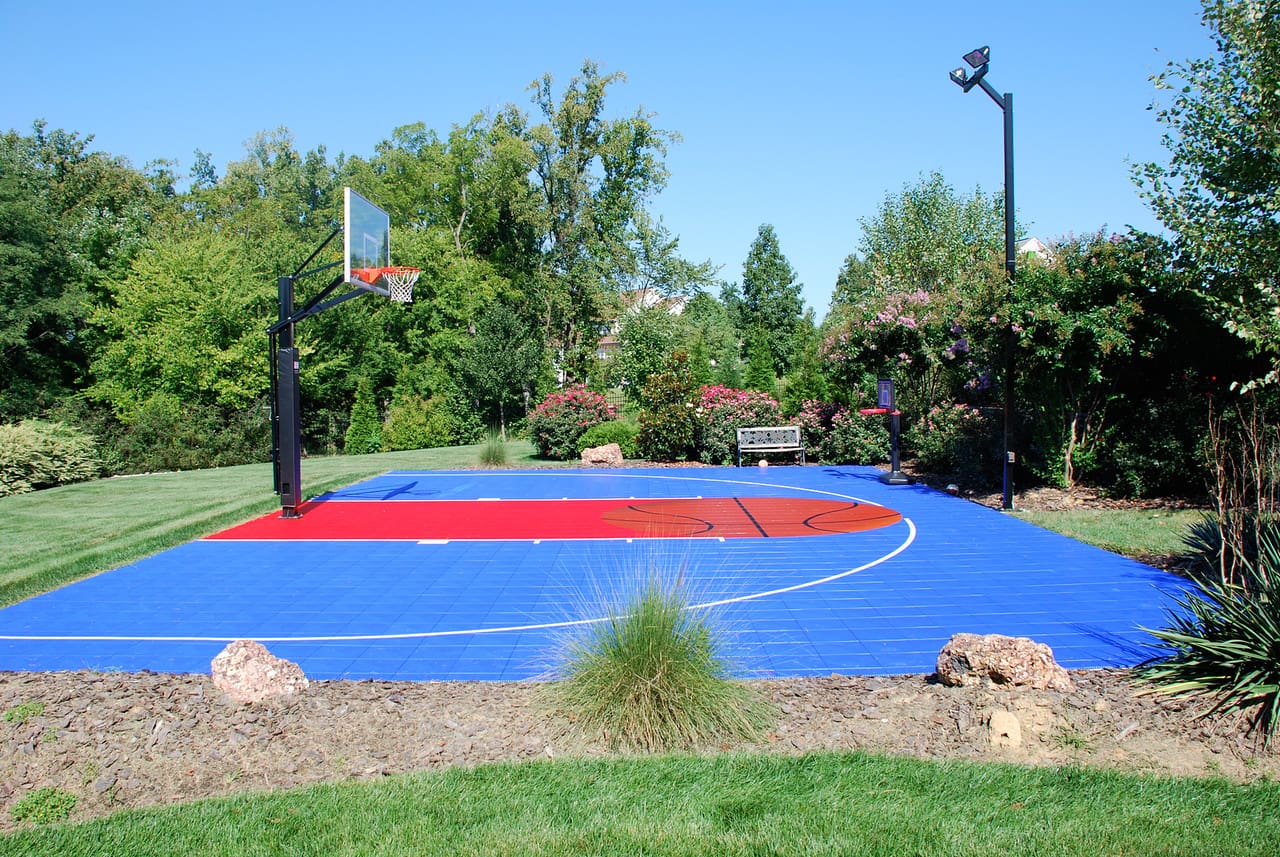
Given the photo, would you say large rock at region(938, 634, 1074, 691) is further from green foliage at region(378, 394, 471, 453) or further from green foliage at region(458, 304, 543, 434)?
green foliage at region(378, 394, 471, 453)

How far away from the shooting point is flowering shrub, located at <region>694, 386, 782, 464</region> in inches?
821

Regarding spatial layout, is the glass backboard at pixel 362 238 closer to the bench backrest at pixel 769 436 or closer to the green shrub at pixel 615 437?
the green shrub at pixel 615 437

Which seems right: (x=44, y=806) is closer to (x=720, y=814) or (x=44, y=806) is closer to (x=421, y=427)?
(x=720, y=814)

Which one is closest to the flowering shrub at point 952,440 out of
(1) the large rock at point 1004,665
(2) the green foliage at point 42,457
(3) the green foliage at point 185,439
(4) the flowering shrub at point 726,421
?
(4) the flowering shrub at point 726,421

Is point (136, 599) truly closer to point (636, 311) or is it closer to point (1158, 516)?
point (1158, 516)

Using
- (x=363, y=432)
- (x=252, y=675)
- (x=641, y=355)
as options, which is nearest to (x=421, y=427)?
(x=363, y=432)

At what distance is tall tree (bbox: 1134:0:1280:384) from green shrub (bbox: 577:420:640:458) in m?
12.6

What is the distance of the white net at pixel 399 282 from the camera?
14.6 meters

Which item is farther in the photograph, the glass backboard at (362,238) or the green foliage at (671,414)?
the green foliage at (671,414)

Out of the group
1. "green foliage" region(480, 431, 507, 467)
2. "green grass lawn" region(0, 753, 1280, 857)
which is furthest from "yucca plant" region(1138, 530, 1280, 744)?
"green foliage" region(480, 431, 507, 467)

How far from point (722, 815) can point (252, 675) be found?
3.01 metres

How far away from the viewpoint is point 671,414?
20891mm

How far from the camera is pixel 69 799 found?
13.6ft

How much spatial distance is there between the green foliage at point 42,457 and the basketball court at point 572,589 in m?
6.62
